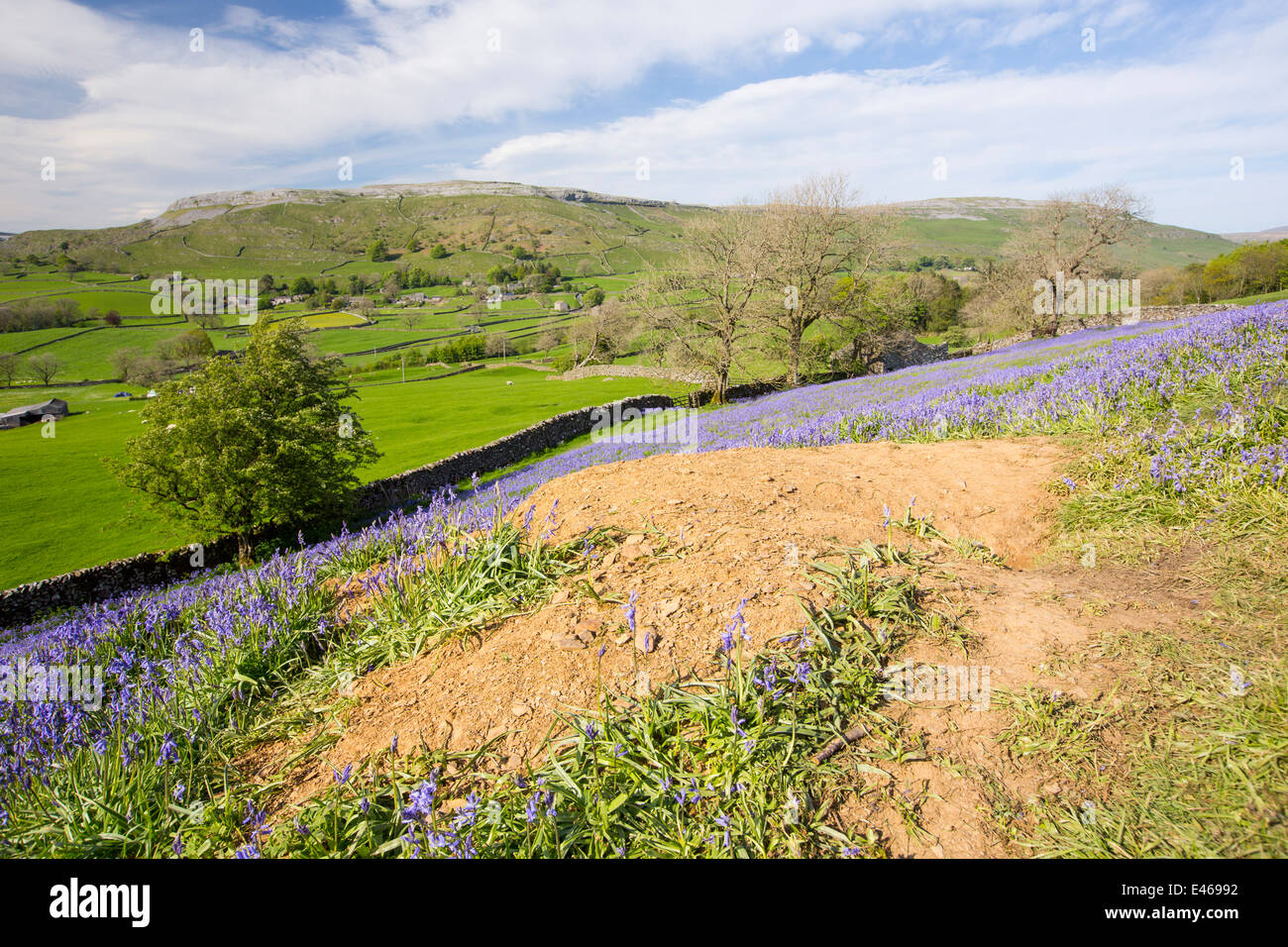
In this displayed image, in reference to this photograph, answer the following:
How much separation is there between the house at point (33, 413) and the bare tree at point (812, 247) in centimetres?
7643

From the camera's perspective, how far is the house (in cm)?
5885

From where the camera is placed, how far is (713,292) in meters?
39.8

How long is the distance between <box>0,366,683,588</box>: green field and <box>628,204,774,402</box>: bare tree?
11.9 meters

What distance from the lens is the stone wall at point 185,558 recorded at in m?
19.8

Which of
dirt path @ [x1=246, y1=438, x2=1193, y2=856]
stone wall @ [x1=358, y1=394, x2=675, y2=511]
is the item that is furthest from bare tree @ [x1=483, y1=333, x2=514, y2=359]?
dirt path @ [x1=246, y1=438, x2=1193, y2=856]

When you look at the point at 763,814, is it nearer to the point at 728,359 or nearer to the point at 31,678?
the point at 31,678

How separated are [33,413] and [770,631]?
3539 inches

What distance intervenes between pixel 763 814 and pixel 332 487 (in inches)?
990

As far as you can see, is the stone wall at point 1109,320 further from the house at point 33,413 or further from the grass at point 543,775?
the house at point 33,413

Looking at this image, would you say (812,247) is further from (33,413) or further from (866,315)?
(33,413)

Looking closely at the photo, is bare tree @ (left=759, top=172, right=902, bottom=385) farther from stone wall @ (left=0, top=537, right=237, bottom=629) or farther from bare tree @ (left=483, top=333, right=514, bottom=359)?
bare tree @ (left=483, top=333, right=514, bottom=359)

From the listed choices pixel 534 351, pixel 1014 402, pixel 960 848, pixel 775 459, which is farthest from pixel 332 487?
pixel 534 351

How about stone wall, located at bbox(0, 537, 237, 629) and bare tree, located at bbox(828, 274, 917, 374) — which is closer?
stone wall, located at bbox(0, 537, 237, 629)

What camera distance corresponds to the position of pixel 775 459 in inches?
335
